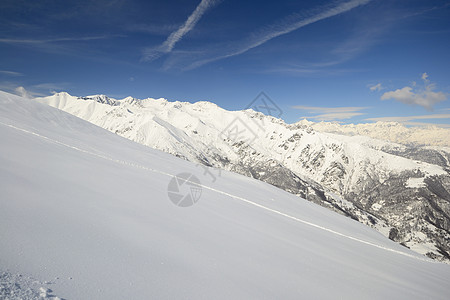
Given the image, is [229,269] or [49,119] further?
[49,119]

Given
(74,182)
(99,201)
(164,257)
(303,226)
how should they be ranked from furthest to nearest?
1. (303,226)
2. (74,182)
3. (99,201)
4. (164,257)

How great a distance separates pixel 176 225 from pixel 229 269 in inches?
86.1

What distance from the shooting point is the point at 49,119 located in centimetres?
1731

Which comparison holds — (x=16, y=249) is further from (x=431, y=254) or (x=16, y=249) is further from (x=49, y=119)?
(x=431, y=254)

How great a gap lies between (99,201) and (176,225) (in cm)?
229

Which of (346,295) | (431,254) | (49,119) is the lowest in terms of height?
(431,254)

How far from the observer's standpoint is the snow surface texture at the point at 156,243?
3.78 metres

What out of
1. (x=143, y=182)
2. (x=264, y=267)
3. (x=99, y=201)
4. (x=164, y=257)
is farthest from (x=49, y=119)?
(x=264, y=267)

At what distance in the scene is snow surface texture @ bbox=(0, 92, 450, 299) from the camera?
3.78 meters

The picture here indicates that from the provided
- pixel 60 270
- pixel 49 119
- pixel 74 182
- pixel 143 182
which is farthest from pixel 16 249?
pixel 49 119

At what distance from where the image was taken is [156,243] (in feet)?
17.4

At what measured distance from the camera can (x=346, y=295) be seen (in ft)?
18.9

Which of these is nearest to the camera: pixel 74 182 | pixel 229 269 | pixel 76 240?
pixel 76 240

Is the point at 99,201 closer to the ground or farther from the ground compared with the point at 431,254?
farther from the ground
